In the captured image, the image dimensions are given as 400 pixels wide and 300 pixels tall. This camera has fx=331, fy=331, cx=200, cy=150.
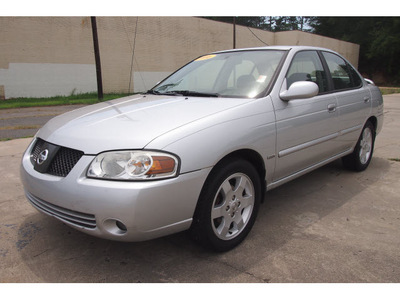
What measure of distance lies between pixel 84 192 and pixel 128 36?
1910cm

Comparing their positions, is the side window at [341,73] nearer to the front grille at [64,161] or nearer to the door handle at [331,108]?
the door handle at [331,108]

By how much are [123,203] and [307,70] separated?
94.7 inches

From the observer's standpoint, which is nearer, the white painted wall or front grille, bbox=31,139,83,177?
front grille, bbox=31,139,83,177

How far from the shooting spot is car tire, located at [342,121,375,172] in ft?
13.7

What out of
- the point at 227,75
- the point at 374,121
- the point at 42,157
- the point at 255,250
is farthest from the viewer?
the point at 374,121

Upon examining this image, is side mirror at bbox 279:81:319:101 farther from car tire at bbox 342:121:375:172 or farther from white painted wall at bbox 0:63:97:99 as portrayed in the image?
white painted wall at bbox 0:63:97:99

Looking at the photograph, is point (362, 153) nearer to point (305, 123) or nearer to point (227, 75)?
point (305, 123)

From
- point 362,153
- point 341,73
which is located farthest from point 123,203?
point 362,153

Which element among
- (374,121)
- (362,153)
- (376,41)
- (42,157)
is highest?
(376,41)

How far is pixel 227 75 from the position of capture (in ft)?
10.7

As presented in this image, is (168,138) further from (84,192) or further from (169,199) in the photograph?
(84,192)

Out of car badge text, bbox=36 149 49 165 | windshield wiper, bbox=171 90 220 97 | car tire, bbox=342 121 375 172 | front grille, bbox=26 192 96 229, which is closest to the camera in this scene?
front grille, bbox=26 192 96 229

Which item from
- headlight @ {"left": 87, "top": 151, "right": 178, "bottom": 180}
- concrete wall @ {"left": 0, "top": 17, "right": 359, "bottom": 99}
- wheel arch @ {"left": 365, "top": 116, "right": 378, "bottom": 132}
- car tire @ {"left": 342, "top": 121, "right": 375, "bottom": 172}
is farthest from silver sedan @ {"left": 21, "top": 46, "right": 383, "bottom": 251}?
concrete wall @ {"left": 0, "top": 17, "right": 359, "bottom": 99}

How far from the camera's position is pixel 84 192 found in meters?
1.99
